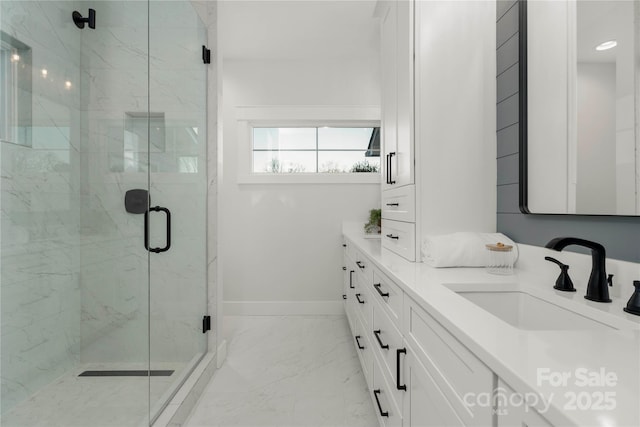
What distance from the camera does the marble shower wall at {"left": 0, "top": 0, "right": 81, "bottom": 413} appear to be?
120cm

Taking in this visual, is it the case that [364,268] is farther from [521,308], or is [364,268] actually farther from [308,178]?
[308,178]

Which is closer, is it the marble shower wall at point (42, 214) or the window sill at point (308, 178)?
the marble shower wall at point (42, 214)

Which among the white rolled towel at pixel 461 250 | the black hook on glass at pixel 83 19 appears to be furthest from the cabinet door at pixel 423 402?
the black hook on glass at pixel 83 19

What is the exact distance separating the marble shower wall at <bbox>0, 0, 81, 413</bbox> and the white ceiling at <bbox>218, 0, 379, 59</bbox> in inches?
44.3

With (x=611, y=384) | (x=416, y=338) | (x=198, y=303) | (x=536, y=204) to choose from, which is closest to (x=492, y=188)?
(x=536, y=204)

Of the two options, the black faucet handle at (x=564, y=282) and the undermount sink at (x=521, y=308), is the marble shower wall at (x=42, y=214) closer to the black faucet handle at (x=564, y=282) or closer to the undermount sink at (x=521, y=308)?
the undermount sink at (x=521, y=308)

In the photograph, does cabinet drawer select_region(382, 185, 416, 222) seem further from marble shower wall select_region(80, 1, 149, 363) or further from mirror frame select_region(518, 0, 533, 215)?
marble shower wall select_region(80, 1, 149, 363)

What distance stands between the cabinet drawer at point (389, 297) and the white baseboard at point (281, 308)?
1.70 metres

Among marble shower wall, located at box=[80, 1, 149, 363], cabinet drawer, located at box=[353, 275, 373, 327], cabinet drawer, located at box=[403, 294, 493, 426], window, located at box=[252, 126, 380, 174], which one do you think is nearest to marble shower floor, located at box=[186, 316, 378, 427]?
cabinet drawer, located at box=[353, 275, 373, 327]

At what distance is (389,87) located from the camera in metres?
1.90

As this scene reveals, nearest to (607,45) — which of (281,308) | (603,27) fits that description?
(603,27)

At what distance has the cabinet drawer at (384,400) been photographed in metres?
1.17

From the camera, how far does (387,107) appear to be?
1.96 meters

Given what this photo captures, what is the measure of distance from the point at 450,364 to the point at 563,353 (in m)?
0.23
